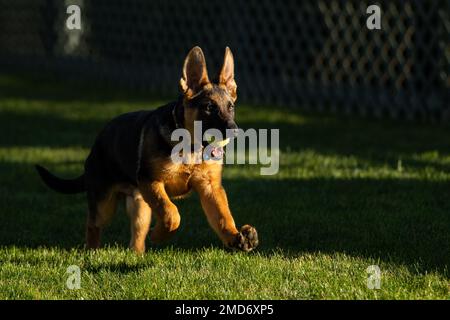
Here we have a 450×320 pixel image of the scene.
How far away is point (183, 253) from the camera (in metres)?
4.61

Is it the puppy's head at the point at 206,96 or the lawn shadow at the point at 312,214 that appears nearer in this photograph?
the puppy's head at the point at 206,96

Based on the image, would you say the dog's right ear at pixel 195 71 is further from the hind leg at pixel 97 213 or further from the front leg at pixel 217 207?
the hind leg at pixel 97 213

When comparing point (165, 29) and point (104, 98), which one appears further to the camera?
point (165, 29)

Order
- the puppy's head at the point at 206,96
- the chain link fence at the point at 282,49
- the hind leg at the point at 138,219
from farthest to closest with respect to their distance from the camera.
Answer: the chain link fence at the point at 282,49 → the hind leg at the point at 138,219 → the puppy's head at the point at 206,96

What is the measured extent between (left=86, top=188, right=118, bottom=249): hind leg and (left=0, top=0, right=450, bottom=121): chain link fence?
208 inches

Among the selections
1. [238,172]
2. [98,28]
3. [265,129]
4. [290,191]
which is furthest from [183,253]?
[98,28]

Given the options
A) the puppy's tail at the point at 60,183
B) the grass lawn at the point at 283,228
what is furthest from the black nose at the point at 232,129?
the puppy's tail at the point at 60,183

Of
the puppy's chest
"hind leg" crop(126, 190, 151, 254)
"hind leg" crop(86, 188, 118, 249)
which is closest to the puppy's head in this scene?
the puppy's chest

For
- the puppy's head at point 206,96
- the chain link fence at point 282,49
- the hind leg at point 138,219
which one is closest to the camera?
the puppy's head at point 206,96

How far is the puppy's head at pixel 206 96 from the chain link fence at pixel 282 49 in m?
5.18

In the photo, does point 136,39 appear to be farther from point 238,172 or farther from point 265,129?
point 238,172

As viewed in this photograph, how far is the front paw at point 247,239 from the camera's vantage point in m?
4.22

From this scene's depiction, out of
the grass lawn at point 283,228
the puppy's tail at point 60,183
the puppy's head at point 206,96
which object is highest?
the puppy's head at point 206,96

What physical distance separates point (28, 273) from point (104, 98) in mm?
7494
